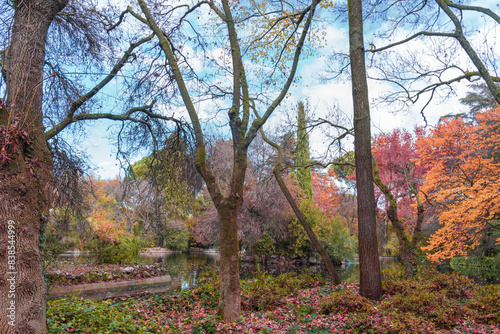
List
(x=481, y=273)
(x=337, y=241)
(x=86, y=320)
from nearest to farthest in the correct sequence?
(x=86, y=320) < (x=481, y=273) < (x=337, y=241)

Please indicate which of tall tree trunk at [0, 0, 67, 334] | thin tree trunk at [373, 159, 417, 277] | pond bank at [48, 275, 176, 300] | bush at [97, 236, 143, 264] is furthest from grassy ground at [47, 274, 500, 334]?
bush at [97, 236, 143, 264]

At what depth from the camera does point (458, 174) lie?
12.3 meters

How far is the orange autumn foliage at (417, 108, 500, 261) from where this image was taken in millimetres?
9766

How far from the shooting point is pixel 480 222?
9703 mm

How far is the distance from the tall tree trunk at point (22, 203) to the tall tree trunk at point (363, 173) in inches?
187

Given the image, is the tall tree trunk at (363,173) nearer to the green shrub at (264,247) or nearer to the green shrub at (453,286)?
the green shrub at (453,286)

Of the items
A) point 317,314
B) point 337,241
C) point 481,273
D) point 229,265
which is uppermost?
point 229,265

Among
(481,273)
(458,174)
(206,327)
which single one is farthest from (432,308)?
(481,273)

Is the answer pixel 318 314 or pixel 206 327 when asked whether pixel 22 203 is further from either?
pixel 318 314

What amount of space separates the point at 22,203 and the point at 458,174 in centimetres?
1407

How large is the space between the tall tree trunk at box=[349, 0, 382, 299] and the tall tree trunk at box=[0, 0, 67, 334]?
4.74m

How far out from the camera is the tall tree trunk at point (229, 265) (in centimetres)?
470

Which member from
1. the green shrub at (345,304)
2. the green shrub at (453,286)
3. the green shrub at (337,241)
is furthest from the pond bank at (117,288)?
the green shrub at (337,241)

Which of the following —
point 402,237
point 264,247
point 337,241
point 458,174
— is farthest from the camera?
point 337,241
